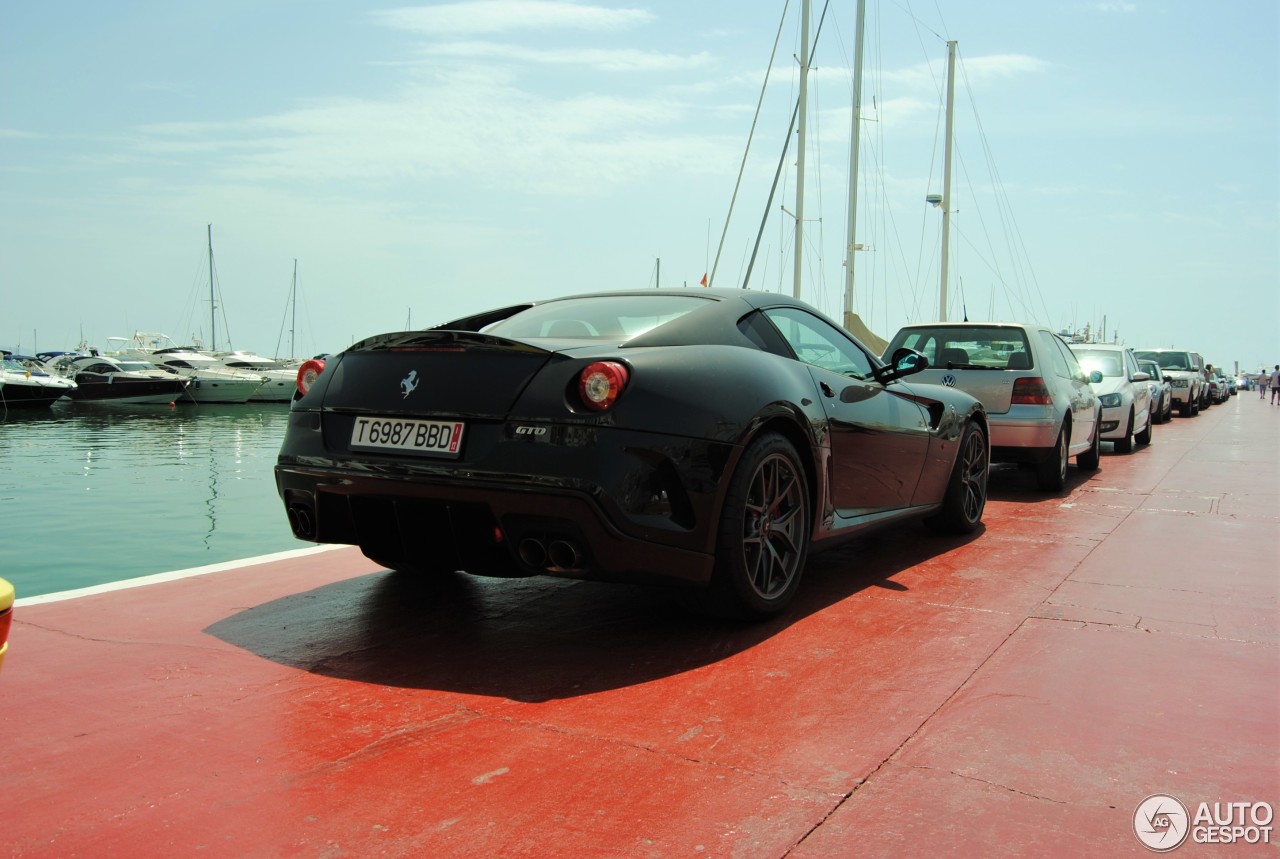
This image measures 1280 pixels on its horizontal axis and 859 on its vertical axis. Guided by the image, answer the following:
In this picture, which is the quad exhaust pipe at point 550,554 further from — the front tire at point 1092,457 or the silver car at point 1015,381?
the front tire at point 1092,457

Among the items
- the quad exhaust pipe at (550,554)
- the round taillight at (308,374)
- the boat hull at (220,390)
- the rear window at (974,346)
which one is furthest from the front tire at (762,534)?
the boat hull at (220,390)

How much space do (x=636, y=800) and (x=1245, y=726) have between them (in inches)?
74.3

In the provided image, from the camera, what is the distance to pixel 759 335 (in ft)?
14.9

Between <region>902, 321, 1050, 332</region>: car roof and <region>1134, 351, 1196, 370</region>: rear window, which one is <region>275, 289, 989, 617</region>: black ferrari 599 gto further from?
<region>1134, 351, 1196, 370</region>: rear window

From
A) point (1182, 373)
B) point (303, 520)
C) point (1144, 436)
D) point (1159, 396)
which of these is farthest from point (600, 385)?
point (1182, 373)

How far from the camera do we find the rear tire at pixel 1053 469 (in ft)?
28.8

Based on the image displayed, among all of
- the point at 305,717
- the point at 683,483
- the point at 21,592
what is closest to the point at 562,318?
the point at 683,483

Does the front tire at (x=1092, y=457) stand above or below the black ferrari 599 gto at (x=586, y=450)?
below

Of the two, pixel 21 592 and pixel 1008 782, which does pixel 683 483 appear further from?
pixel 21 592

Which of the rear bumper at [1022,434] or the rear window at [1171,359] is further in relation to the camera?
the rear window at [1171,359]

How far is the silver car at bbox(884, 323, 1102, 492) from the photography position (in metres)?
8.71

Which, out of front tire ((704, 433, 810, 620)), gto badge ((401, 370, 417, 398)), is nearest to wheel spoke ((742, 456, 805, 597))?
front tire ((704, 433, 810, 620))

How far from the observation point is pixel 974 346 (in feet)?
30.2

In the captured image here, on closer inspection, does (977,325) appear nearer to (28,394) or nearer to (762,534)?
(762,534)
